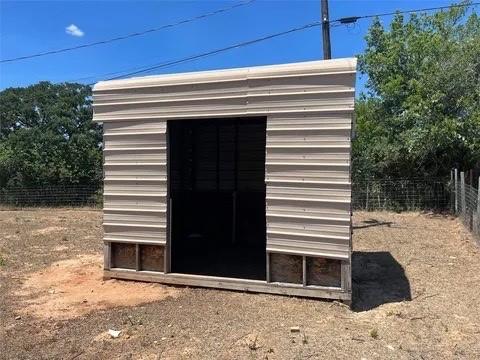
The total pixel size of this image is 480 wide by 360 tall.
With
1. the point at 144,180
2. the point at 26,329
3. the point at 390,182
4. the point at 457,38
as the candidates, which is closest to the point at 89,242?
the point at 144,180

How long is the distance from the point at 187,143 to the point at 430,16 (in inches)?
436

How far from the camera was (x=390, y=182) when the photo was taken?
16.7 meters

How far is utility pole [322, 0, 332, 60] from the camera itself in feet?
43.2

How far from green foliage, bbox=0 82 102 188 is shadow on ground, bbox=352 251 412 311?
14.5 m

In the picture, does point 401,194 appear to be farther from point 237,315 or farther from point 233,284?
point 237,315

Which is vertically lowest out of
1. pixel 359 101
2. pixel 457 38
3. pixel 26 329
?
pixel 26 329

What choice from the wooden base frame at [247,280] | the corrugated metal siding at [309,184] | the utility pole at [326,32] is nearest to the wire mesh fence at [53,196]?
the utility pole at [326,32]

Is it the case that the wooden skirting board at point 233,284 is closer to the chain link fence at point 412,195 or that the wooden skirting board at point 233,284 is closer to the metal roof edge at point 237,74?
the metal roof edge at point 237,74

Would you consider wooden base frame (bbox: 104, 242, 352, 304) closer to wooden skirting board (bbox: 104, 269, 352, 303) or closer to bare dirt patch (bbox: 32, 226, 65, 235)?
wooden skirting board (bbox: 104, 269, 352, 303)

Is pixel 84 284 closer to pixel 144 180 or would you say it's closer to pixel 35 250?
pixel 144 180

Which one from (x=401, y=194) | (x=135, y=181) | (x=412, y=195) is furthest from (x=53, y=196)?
(x=135, y=181)

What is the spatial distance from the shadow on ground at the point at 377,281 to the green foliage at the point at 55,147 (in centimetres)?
1447

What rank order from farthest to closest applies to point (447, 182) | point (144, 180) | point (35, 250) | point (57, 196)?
point (57, 196) → point (447, 182) → point (35, 250) → point (144, 180)

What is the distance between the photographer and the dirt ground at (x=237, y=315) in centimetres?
509
